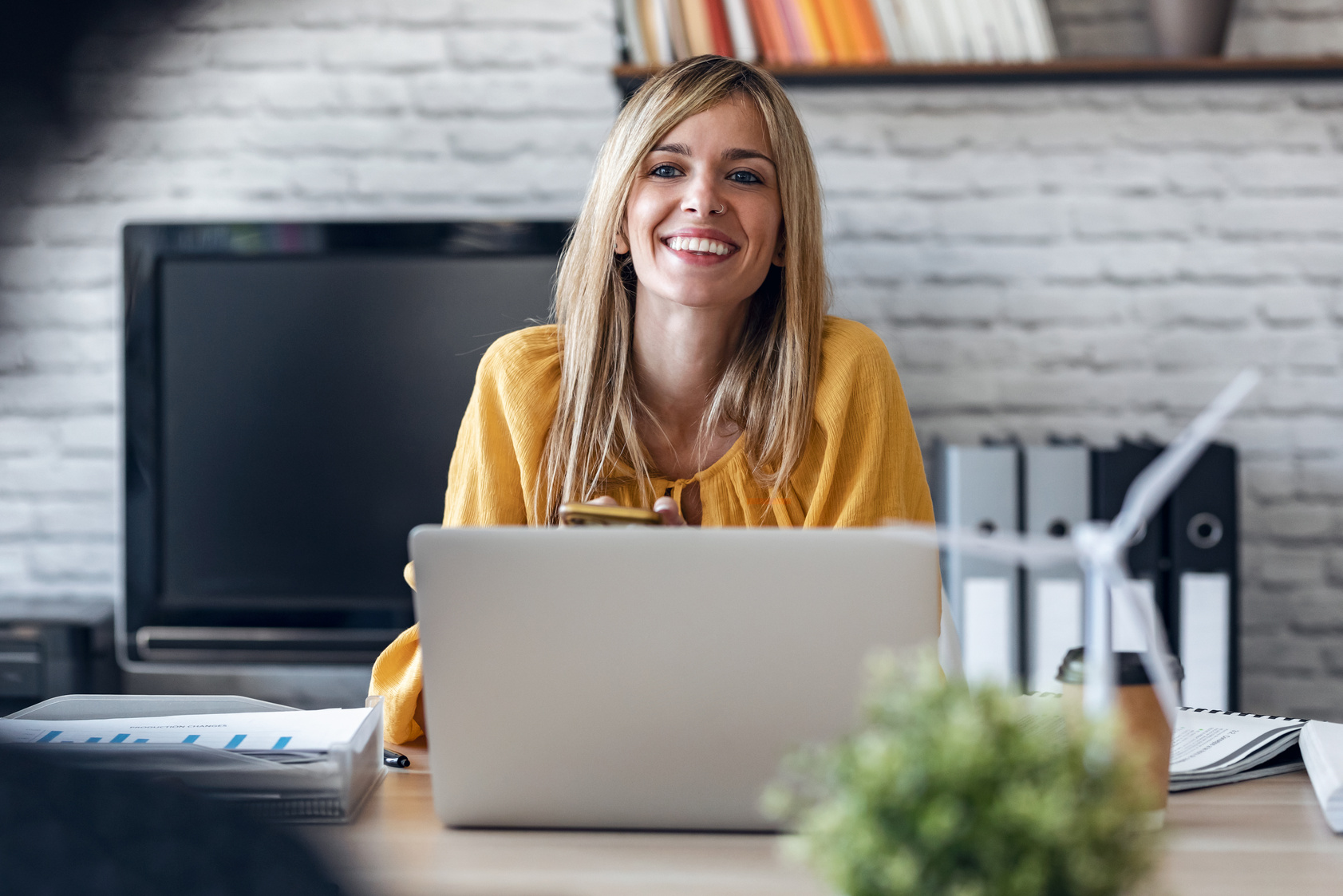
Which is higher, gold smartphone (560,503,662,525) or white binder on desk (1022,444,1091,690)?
gold smartphone (560,503,662,525)

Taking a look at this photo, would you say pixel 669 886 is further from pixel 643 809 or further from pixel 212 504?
pixel 212 504

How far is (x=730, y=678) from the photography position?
649 mm

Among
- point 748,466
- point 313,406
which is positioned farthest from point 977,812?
point 313,406

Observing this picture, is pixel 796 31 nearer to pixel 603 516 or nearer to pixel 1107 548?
pixel 603 516

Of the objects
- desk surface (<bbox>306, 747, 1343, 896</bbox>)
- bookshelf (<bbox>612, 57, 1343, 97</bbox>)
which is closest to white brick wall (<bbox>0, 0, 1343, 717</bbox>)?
bookshelf (<bbox>612, 57, 1343, 97</bbox>)

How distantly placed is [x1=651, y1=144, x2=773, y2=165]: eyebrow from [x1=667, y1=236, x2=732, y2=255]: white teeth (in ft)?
0.35

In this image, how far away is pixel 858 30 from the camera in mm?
1998

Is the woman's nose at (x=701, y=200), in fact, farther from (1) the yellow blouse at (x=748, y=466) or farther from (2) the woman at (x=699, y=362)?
(1) the yellow blouse at (x=748, y=466)

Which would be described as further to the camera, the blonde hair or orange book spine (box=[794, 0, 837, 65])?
orange book spine (box=[794, 0, 837, 65])

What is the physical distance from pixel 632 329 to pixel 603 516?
0.78 metres

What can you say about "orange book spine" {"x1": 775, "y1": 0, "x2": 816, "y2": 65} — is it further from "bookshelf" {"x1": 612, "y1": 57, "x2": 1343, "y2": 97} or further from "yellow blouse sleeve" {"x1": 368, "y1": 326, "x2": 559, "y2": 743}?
"yellow blouse sleeve" {"x1": 368, "y1": 326, "x2": 559, "y2": 743}

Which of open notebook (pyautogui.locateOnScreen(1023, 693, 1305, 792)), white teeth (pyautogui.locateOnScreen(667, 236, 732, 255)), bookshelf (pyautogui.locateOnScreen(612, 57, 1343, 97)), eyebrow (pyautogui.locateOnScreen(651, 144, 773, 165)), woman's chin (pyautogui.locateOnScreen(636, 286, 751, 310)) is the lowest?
open notebook (pyautogui.locateOnScreen(1023, 693, 1305, 792))

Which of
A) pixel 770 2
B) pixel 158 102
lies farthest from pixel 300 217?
pixel 770 2

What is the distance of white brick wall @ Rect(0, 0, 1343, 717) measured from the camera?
6.93 ft
